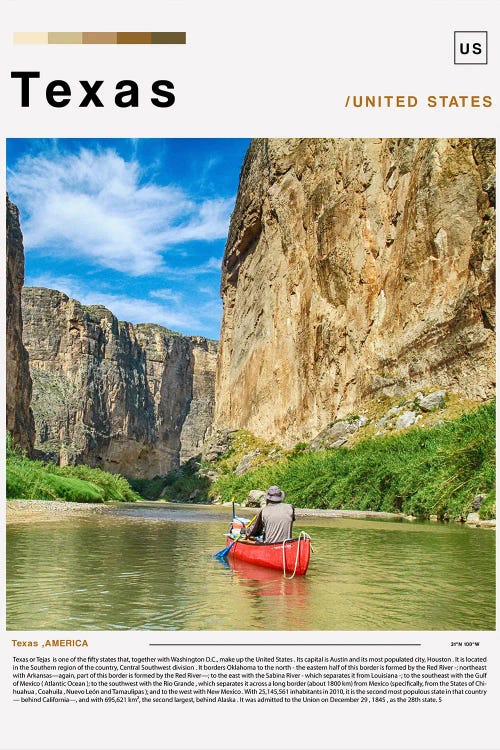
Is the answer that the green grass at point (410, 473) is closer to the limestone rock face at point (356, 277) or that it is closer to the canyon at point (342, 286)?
the canyon at point (342, 286)

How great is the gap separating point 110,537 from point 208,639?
10414 millimetres

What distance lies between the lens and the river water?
6680mm

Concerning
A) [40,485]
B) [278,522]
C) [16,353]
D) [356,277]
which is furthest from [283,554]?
[16,353]

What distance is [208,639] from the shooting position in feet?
16.1

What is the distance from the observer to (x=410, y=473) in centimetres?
2027

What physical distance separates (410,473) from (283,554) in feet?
37.7

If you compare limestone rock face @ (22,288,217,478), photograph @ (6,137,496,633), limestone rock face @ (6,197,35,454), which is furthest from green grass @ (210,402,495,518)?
limestone rock face @ (22,288,217,478)

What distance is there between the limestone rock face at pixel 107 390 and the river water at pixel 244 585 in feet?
268

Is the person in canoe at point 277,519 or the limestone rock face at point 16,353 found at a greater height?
the limestone rock face at point 16,353

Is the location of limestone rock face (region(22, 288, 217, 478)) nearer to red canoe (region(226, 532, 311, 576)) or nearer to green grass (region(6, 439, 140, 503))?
green grass (region(6, 439, 140, 503))

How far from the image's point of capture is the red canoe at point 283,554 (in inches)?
372
